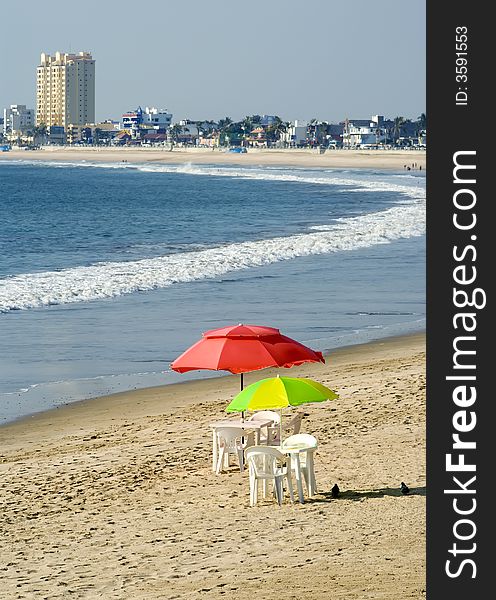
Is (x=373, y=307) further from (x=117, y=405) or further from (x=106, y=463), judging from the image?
(x=106, y=463)

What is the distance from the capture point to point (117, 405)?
1570 centimetres

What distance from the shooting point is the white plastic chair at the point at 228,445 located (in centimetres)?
1178

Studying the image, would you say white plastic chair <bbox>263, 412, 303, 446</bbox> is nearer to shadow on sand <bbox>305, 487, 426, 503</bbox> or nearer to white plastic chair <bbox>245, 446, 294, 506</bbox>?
white plastic chair <bbox>245, 446, 294, 506</bbox>

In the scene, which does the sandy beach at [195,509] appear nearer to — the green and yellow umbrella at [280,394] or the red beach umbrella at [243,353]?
the green and yellow umbrella at [280,394]

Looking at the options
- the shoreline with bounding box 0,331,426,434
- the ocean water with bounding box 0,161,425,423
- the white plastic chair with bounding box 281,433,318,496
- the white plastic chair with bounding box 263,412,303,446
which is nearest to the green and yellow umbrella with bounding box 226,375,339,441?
the white plastic chair with bounding box 281,433,318,496

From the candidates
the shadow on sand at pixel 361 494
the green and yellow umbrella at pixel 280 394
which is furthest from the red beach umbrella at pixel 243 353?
the shadow on sand at pixel 361 494

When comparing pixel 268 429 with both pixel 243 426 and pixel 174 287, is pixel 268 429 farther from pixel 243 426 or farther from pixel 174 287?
pixel 174 287

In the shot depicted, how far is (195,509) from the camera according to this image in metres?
10.3

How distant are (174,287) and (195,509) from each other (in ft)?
62.5

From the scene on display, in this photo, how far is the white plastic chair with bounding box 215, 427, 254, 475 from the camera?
11.8m

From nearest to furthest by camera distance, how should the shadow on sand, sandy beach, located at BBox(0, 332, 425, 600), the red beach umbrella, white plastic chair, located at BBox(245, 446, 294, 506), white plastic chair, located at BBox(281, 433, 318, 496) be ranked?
1. sandy beach, located at BBox(0, 332, 425, 600)
2. the shadow on sand
3. white plastic chair, located at BBox(245, 446, 294, 506)
4. white plastic chair, located at BBox(281, 433, 318, 496)
5. the red beach umbrella

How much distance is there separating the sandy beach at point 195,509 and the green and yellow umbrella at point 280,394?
0.78 m

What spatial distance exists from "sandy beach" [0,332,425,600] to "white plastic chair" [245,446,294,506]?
0.46 ft

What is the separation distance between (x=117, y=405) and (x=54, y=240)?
3449 centimetres
